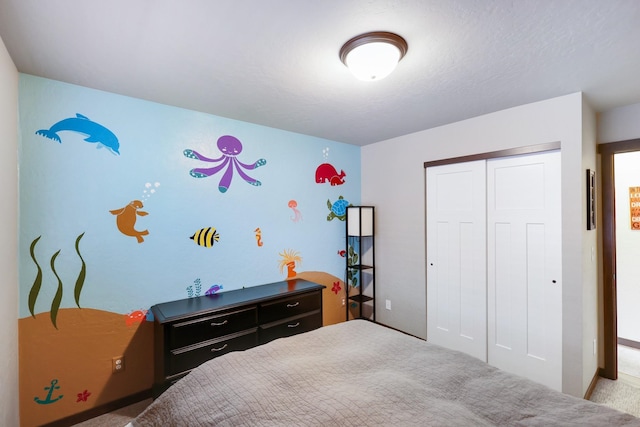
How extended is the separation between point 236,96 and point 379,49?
4.11 ft

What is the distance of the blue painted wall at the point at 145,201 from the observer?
202 centimetres

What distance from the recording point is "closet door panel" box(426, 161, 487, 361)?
114 inches

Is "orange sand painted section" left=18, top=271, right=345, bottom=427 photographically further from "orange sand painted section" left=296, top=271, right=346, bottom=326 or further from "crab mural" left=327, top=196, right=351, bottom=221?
"crab mural" left=327, top=196, right=351, bottom=221

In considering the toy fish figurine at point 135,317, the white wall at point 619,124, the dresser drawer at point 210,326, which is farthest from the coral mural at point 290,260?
the white wall at point 619,124

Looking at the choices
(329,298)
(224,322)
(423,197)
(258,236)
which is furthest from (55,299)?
(423,197)

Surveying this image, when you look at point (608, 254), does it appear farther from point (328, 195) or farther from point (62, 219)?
point (62, 219)

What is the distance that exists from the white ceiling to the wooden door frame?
531 mm

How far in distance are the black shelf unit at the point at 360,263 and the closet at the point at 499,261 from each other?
0.79 metres

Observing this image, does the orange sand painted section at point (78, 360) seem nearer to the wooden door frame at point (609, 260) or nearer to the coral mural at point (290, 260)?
the coral mural at point (290, 260)

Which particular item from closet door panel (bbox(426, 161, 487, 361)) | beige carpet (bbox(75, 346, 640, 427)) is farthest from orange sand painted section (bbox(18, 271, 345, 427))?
closet door panel (bbox(426, 161, 487, 361))

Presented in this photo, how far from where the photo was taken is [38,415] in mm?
2002

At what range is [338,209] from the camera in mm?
3832

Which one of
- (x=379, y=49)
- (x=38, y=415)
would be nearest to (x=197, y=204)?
(x=38, y=415)

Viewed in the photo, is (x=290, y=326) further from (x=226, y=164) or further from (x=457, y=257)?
(x=457, y=257)
